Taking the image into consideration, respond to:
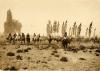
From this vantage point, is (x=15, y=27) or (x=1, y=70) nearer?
(x=1, y=70)

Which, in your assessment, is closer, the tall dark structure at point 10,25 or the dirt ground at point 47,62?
the dirt ground at point 47,62

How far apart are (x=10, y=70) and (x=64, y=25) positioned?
326ft

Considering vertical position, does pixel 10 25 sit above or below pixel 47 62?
above

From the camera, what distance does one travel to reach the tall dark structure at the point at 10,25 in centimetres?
12800

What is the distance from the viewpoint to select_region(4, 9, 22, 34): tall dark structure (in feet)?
420

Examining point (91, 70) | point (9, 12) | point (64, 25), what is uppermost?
point (9, 12)

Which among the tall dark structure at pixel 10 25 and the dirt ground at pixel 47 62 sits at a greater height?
the tall dark structure at pixel 10 25

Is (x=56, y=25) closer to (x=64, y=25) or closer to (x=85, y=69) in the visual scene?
(x=64, y=25)

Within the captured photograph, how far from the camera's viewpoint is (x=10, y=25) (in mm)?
129375

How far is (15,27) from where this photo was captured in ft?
445

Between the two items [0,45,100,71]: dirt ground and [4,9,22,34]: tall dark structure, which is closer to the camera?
[0,45,100,71]: dirt ground

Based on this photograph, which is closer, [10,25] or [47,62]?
[47,62]

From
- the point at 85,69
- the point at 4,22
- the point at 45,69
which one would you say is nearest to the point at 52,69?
the point at 45,69

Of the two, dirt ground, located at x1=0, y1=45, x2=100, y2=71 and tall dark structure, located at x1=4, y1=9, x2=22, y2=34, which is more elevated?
tall dark structure, located at x1=4, y1=9, x2=22, y2=34
